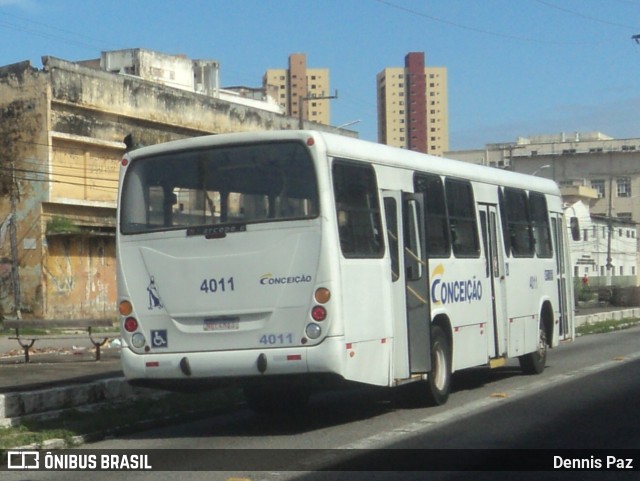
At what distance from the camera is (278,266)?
11.3 meters

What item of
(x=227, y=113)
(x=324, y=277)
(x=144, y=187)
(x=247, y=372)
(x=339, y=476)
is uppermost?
(x=227, y=113)

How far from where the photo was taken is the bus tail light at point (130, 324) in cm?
1191

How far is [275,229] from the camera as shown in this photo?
1134 centimetres

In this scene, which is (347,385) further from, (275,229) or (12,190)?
(12,190)

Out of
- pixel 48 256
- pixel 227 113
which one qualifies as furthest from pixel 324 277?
pixel 227 113

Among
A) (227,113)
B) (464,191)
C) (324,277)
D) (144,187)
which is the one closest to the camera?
(324,277)

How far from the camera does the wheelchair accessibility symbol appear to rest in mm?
11703

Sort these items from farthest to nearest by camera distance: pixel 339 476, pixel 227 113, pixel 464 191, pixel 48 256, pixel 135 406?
1. pixel 227 113
2. pixel 48 256
3. pixel 464 191
4. pixel 135 406
5. pixel 339 476

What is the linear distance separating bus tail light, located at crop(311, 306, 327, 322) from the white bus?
0.03ft

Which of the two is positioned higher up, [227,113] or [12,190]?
[227,113]

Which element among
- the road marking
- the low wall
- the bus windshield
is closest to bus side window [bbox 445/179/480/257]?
the road marking

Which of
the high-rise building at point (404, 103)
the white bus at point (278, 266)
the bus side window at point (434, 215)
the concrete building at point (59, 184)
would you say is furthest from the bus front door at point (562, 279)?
the high-rise building at point (404, 103)

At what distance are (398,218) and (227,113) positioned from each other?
3765cm
